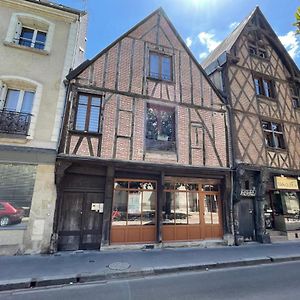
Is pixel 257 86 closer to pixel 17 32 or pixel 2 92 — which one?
pixel 17 32

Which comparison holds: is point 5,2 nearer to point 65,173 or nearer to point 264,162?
point 65,173

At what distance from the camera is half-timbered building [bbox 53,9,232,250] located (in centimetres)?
683

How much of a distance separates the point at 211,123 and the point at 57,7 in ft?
24.2

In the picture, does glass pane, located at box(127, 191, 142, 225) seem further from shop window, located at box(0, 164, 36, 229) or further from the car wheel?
the car wheel

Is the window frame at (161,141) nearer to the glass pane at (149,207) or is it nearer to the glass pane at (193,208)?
the glass pane at (149,207)

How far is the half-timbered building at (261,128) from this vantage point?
8711 millimetres

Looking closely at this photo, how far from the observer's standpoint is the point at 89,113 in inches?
287

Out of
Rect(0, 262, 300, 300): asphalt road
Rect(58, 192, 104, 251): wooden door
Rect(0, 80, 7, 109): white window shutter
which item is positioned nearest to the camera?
Rect(0, 262, 300, 300): asphalt road

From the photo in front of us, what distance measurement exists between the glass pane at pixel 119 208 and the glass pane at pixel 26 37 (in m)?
6.23

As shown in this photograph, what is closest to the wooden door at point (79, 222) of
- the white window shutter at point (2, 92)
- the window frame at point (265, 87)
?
the white window shutter at point (2, 92)

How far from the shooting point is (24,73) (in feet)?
22.8

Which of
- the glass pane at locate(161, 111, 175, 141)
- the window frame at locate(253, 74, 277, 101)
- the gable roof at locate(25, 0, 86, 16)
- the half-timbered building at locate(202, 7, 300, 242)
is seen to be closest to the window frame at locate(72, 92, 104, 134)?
→ the glass pane at locate(161, 111, 175, 141)

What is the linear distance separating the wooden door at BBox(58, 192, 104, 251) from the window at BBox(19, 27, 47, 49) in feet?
18.0

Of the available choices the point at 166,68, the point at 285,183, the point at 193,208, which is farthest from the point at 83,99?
the point at 285,183
